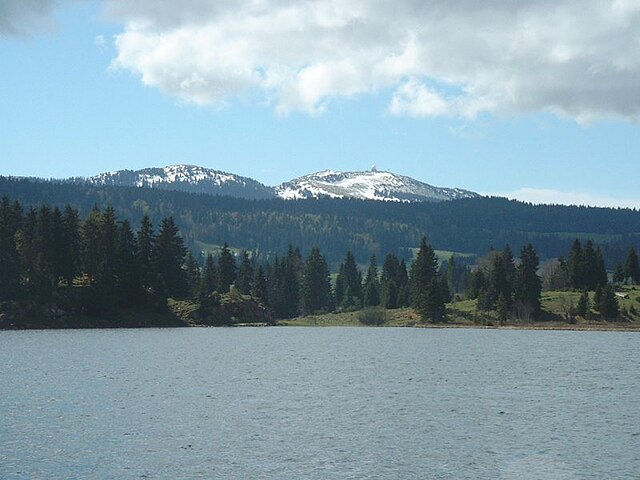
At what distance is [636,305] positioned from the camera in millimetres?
176375

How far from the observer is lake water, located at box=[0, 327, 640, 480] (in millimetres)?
36562

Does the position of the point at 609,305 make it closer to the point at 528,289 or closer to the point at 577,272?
the point at 528,289

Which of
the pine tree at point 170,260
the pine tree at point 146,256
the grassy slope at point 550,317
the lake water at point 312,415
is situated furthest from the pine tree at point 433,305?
the lake water at point 312,415

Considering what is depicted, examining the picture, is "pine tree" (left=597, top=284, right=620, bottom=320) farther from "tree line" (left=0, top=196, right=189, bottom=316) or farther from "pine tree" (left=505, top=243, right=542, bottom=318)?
"tree line" (left=0, top=196, right=189, bottom=316)

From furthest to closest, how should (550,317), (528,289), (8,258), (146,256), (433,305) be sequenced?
(528,289) → (433,305) → (550,317) → (146,256) → (8,258)

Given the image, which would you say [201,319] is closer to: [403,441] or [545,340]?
[545,340]

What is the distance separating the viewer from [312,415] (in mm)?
50875

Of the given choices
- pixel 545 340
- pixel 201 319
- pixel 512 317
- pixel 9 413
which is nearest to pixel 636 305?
pixel 512 317

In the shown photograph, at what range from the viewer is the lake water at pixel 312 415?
36562 mm

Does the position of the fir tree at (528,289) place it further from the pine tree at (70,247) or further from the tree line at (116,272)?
the pine tree at (70,247)

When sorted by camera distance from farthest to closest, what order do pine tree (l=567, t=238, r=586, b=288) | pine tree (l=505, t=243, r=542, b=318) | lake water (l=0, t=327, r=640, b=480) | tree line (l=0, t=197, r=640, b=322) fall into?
pine tree (l=567, t=238, r=586, b=288)
pine tree (l=505, t=243, r=542, b=318)
tree line (l=0, t=197, r=640, b=322)
lake water (l=0, t=327, r=640, b=480)

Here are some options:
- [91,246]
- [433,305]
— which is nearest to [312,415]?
[91,246]

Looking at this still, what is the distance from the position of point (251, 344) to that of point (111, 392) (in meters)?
59.6

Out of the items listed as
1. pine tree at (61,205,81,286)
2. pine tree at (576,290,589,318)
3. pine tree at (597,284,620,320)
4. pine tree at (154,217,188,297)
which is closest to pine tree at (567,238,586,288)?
pine tree at (576,290,589,318)
